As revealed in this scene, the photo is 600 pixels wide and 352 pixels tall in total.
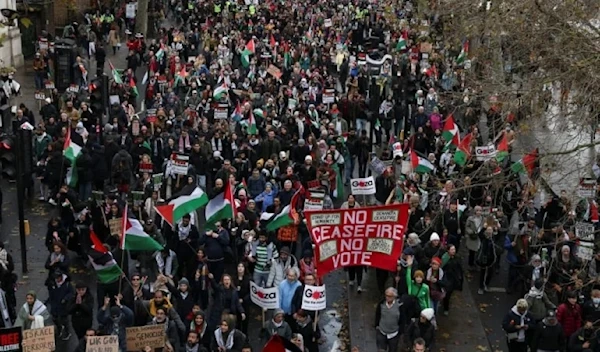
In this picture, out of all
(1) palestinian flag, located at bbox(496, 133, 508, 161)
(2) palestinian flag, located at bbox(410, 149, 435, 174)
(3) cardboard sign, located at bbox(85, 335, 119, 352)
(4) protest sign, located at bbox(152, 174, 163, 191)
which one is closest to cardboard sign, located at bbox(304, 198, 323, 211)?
(4) protest sign, located at bbox(152, 174, 163, 191)

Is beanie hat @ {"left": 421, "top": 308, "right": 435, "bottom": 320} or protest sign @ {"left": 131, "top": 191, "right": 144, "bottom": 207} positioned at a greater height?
beanie hat @ {"left": 421, "top": 308, "right": 435, "bottom": 320}

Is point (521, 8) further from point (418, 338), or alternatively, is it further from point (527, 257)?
point (418, 338)

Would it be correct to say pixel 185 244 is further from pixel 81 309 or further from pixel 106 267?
pixel 81 309

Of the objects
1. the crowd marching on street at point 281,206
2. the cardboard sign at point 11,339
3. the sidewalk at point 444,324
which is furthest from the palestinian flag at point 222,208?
the cardboard sign at point 11,339

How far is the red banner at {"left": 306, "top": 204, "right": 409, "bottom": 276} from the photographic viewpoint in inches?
486

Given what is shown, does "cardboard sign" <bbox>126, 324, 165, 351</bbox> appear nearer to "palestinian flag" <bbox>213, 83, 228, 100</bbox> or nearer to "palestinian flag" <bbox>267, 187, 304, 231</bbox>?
"palestinian flag" <bbox>267, 187, 304, 231</bbox>

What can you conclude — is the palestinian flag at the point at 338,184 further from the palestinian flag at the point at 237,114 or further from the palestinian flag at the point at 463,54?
the palestinian flag at the point at 463,54

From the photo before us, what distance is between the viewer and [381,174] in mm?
19781

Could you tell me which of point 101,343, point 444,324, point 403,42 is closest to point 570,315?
point 444,324

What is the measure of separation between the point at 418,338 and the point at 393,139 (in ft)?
34.9

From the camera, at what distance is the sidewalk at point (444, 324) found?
15.2 meters

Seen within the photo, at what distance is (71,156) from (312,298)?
7.66 m

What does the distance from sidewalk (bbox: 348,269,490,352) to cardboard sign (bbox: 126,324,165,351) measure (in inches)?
136

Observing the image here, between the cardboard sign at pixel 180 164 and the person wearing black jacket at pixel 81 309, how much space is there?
6002 mm
